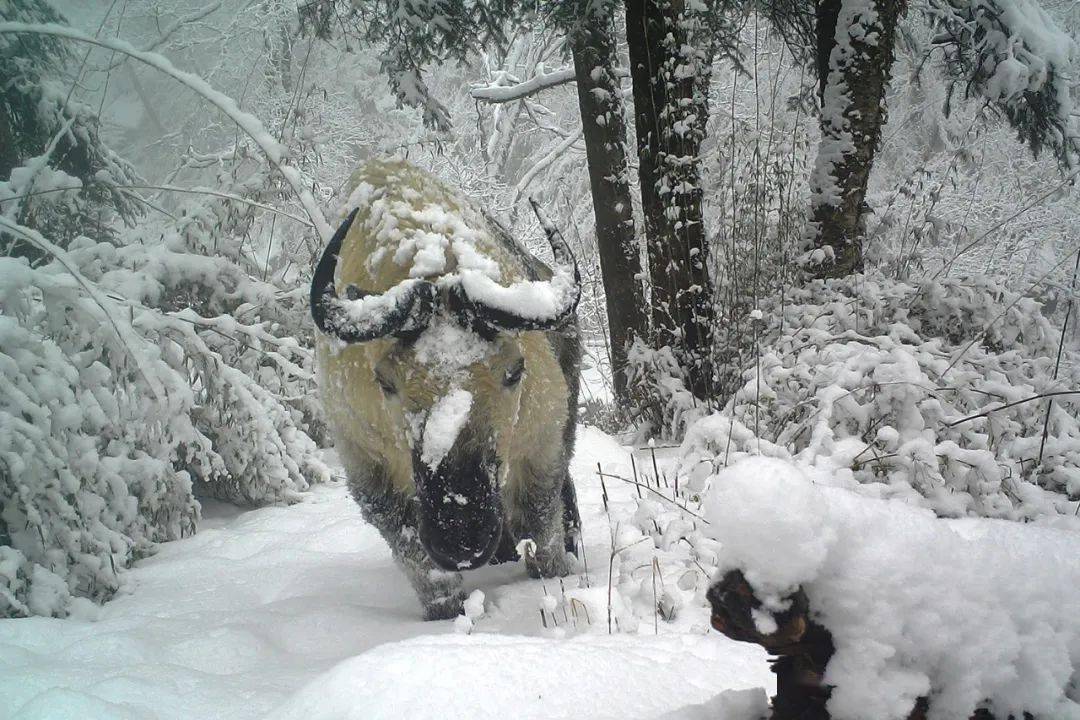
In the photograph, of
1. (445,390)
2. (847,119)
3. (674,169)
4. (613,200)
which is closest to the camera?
(445,390)

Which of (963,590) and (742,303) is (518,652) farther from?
(742,303)

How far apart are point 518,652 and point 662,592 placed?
94 centimetres

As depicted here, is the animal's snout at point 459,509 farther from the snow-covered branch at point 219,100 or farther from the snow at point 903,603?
the snow-covered branch at point 219,100

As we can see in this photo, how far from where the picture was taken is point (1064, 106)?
15.6 ft

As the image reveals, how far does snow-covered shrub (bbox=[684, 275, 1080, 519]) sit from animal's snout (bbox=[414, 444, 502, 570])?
3.75 ft

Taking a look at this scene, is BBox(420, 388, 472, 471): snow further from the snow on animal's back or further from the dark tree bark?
the dark tree bark

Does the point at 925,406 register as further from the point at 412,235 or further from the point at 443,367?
the point at 412,235

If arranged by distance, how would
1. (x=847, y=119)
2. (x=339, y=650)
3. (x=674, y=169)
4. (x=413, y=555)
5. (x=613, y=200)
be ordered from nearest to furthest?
(x=339, y=650) < (x=413, y=555) < (x=674, y=169) < (x=847, y=119) < (x=613, y=200)

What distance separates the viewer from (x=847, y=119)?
15.3ft

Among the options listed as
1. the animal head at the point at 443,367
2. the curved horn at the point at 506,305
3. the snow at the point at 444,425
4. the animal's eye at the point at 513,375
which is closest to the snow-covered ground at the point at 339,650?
the animal head at the point at 443,367

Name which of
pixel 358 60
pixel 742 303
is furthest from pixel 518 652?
pixel 358 60

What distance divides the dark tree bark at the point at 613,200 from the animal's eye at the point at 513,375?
8.67ft

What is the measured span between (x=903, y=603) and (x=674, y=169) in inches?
158

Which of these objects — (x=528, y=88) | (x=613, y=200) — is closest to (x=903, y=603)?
(x=613, y=200)
